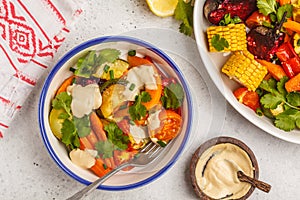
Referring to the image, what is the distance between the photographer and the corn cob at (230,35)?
Result: 1.96 m

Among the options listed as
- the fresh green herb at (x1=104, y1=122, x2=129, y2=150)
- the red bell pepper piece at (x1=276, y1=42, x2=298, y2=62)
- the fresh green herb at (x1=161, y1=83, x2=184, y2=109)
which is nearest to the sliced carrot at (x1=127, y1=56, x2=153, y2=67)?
the fresh green herb at (x1=161, y1=83, x2=184, y2=109)

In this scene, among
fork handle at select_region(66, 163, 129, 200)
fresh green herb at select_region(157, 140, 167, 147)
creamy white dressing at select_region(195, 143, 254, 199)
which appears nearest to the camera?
fork handle at select_region(66, 163, 129, 200)

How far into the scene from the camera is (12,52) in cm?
196

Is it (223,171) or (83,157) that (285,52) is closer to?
(223,171)

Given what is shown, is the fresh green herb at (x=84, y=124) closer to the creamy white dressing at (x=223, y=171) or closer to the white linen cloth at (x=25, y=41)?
the white linen cloth at (x=25, y=41)

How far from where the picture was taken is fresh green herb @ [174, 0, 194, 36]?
198cm

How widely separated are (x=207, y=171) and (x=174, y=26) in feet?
1.64

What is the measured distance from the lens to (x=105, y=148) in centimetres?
189

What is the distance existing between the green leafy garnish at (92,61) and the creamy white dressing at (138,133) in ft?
0.71

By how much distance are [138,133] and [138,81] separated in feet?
0.54

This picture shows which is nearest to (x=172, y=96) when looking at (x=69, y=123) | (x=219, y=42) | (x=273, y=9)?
(x=219, y=42)

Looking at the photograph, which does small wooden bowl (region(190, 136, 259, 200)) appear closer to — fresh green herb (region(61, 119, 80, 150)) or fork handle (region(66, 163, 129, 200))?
fork handle (region(66, 163, 129, 200))

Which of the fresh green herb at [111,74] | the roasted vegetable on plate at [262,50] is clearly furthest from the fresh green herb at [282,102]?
the fresh green herb at [111,74]

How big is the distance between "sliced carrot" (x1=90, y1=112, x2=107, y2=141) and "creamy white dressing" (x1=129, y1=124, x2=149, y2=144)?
9 cm
